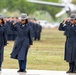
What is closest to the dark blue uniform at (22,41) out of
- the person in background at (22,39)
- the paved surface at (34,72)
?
the person in background at (22,39)

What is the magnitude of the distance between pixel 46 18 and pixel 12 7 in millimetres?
95181

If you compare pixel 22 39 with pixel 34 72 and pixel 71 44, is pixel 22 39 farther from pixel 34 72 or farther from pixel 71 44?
pixel 71 44

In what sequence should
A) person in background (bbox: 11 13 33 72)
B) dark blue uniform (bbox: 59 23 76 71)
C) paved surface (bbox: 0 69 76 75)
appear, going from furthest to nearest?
dark blue uniform (bbox: 59 23 76 71) → person in background (bbox: 11 13 33 72) → paved surface (bbox: 0 69 76 75)

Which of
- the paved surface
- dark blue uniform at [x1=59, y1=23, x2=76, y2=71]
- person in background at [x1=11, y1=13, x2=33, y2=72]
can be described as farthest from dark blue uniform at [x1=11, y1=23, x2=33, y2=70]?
dark blue uniform at [x1=59, y1=23, x2=76, y2=71]

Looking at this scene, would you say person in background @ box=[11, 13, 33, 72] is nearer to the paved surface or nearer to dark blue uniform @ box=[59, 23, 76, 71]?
the paved surface

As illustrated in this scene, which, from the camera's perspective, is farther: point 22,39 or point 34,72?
point 34,72

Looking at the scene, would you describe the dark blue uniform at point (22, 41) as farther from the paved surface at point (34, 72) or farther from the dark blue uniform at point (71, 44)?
the dark blue uniform at point (71, 44)

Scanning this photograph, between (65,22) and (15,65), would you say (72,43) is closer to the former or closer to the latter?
(65,22)

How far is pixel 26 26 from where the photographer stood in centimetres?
1950

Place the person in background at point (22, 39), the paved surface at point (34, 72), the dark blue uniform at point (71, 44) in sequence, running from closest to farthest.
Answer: the paved surface at point (34, 72)
the person in background at point (22, 39)
the dark blue uniform at point (71, 44)

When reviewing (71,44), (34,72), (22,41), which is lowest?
(34,72)

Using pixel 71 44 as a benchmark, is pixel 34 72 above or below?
below

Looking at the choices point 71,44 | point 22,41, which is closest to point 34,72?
point 22,41

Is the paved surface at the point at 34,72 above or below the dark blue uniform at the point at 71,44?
below
